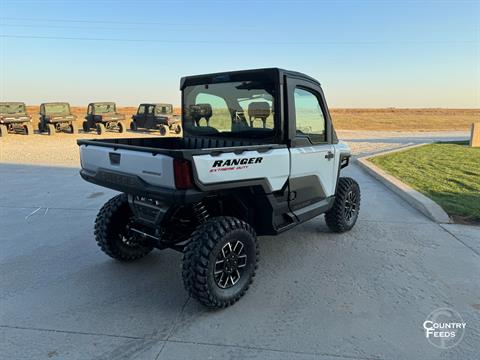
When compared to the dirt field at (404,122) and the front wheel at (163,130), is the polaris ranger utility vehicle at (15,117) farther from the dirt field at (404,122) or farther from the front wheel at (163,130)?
the dirt field at (404,122)

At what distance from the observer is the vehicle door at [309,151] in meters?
3.58

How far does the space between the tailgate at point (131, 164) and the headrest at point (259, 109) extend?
4.38 ft

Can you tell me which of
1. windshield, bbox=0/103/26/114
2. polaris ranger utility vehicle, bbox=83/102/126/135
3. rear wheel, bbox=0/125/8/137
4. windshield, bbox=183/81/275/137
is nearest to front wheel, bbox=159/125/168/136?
polaris ranger utility vehicle, bbox=83/102/126/135

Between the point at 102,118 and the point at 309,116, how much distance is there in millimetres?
20844

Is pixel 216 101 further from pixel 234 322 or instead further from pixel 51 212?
pixel 51 212

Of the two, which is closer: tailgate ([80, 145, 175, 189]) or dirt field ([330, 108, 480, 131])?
tailgate ([80, 145, 175, 189])

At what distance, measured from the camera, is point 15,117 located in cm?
2128

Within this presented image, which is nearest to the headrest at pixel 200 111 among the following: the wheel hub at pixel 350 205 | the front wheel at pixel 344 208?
the front wheel at pixel 344 208

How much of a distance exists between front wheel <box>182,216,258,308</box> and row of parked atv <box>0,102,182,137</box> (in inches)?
798

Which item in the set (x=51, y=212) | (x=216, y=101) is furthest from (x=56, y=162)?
(x=216, y=101)

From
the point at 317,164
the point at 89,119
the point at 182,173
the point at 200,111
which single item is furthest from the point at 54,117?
the point at 182,173

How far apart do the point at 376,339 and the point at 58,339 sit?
2.26 metres

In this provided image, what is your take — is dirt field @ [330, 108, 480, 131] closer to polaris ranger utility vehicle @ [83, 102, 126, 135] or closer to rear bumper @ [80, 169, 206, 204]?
polaris ranger utility vehicle @ [83, 102, 126, 135]

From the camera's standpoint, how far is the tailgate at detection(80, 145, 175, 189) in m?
2.68
